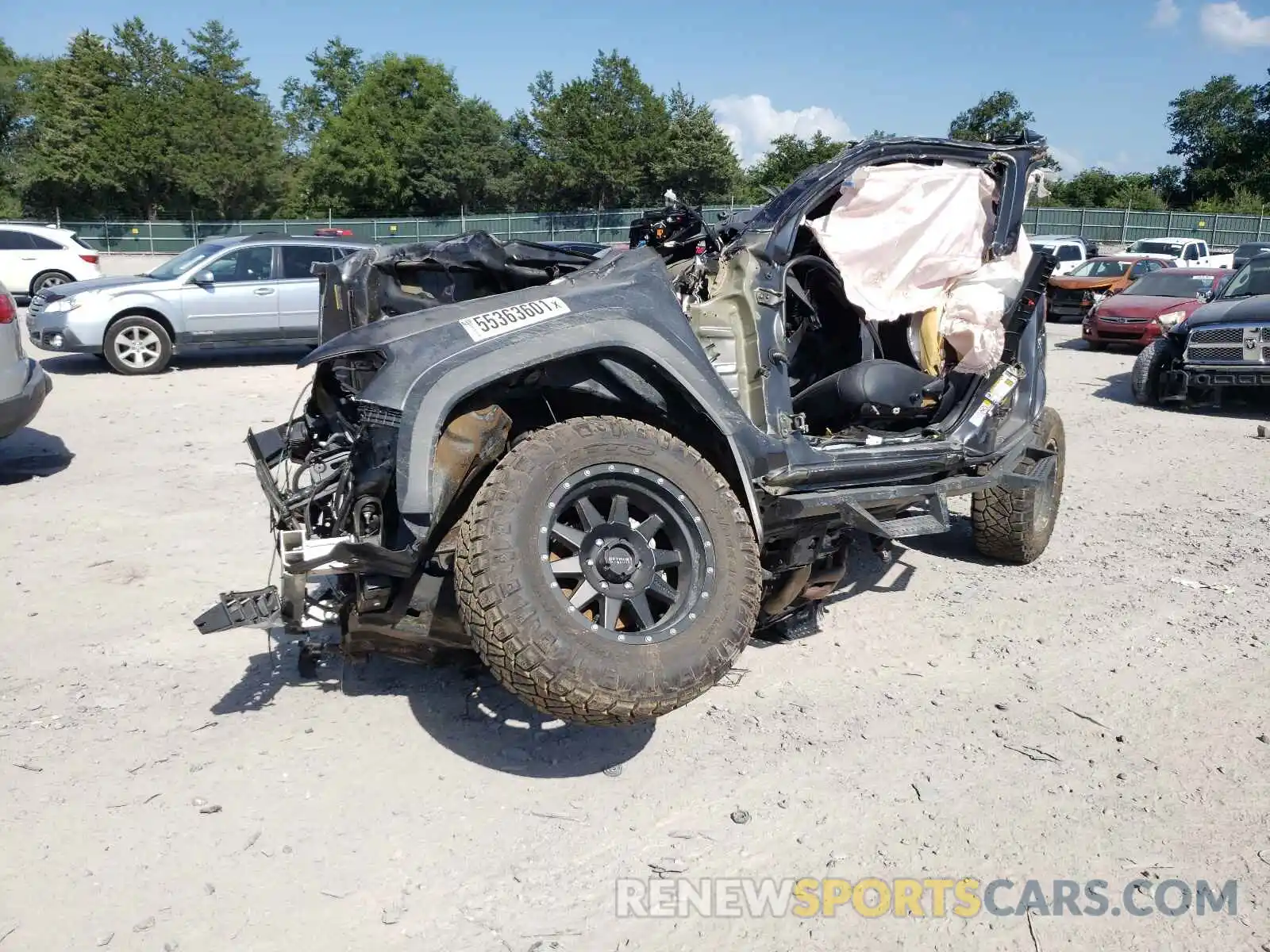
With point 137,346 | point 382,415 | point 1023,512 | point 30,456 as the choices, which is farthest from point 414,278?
point 137,346

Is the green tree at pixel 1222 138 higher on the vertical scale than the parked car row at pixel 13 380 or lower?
higher

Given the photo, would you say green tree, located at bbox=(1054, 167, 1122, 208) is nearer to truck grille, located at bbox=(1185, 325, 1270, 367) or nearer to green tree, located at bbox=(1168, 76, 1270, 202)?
green tree, located at bbox=(1168, 76, 1270, 202)

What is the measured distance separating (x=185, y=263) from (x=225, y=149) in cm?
4560

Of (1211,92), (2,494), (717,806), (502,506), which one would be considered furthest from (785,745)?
(1211,92)

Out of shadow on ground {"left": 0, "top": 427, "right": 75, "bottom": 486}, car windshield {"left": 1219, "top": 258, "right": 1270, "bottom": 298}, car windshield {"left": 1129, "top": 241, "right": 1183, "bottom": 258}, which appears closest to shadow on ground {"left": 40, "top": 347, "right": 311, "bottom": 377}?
shadow on ground {"left": 0, "top": 427, "right": 75, "bottom": 486}

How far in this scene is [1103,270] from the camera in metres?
21.7

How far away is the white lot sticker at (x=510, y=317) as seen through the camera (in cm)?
328

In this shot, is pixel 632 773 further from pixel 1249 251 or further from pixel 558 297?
pixel 1249 251

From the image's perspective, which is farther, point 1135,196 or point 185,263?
point 1135,196

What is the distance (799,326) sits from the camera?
15.7ft

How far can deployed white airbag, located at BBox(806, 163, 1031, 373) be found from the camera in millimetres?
4461

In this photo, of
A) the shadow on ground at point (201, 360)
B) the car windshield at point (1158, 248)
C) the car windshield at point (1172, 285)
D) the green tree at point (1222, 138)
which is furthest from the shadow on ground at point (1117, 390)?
the green tree at point (1222, 138)

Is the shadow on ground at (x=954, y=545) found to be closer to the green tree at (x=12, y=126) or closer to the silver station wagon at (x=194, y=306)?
the silver station wagon at (x=194, y=306)
